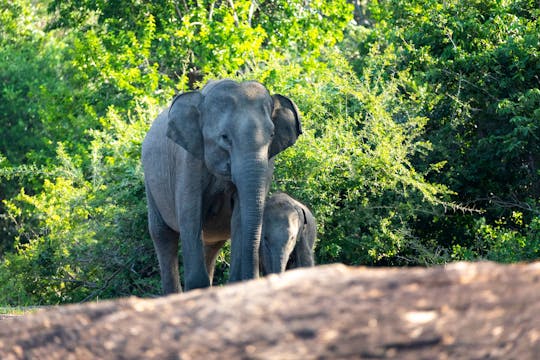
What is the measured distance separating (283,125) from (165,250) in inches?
98.0

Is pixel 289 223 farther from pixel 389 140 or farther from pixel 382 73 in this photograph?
pixel 382 73

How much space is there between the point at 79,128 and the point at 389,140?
441 inches

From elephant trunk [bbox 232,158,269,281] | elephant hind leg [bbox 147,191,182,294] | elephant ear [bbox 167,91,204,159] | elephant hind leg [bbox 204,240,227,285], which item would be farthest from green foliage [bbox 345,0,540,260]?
elephant trunk [bbox 232,158,269,281]

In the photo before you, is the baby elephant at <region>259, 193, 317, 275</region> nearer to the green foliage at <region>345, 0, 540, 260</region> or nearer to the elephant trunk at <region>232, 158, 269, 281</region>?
the elephant trunk at <region>232, 158, 269, 281</region>

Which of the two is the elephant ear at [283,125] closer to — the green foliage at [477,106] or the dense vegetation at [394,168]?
the dense vegetation at [394,168]

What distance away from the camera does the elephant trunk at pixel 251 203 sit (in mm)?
9250

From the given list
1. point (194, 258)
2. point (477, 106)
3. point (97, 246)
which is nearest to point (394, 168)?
point (477, 106)

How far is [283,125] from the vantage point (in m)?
10.2

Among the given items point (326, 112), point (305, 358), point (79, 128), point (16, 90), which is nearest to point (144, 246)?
point (326, 112)

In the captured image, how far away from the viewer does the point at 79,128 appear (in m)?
24.7

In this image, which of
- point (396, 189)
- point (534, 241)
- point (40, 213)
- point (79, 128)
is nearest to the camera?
point (534, 241)

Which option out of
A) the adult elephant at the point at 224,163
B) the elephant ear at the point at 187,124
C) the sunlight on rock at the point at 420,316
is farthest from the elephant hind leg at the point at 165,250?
the sunlight on rock at the point at 420,316

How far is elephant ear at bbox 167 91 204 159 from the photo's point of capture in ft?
32.7

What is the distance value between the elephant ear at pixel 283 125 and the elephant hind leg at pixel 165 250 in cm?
224
